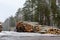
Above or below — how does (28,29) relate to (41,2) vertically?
below

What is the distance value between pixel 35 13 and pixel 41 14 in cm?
50

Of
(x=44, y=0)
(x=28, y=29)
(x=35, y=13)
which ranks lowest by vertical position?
(x=28, y=29)

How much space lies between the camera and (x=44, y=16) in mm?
14039

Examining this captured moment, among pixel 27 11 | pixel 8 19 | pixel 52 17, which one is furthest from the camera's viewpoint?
pixel 27 11

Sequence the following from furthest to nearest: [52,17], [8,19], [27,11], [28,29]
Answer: [27,11]
[52,17]
[8,19]
[28,29]

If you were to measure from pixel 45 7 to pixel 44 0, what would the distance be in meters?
1.15

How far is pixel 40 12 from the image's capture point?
46.3 ft

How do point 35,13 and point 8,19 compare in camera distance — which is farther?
point 35,13

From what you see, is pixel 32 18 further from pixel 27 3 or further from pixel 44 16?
pixel 27 3

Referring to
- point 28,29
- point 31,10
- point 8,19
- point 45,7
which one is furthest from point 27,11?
point 28,29

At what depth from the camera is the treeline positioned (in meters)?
13.6

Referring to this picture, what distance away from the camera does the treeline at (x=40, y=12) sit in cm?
1360

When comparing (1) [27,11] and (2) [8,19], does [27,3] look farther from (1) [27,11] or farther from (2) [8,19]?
(2) [8,19]

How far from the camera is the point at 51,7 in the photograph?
14.0m
